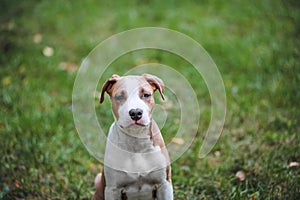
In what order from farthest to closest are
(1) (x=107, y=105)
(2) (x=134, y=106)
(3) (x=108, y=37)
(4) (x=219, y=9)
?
A: (4) (x=219, y=9), (3) (x=108, y=37), (1) (x=107, y=105), (2) (x=134, y=106)

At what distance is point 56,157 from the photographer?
4.48m

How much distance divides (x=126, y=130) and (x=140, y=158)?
261 mm

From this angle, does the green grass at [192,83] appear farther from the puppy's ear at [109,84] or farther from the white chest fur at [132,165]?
the puppy's ear at [109,84]

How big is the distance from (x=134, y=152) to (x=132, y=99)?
45 cm

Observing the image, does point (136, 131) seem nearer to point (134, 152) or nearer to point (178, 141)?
point (134, 152)

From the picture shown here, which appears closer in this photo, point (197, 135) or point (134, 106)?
point (134, 106)

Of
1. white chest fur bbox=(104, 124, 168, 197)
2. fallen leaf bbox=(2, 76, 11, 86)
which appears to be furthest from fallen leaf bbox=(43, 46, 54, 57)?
white chest fur bbox=(104, 124, 168, 197)

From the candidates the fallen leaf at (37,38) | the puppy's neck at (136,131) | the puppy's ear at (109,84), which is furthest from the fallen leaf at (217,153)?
the fallen leaf at (37,38)

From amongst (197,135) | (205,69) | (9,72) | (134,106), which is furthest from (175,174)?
(9,72)

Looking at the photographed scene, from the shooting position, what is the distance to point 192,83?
580 centimetres

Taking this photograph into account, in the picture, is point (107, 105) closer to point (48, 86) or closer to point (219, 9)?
point (48, 86)

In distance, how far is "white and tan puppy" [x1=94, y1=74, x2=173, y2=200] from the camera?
3047 mm

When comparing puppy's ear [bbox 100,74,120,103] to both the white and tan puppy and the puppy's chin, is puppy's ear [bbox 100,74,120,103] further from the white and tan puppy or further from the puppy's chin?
the puppy's chin

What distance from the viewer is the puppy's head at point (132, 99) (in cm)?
292
